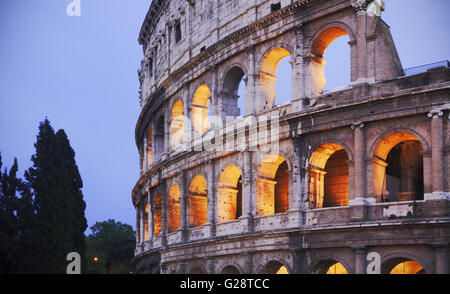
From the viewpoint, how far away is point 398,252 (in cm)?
1806

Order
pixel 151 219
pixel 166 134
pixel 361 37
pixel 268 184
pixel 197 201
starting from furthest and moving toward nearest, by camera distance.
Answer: pixel 151 219
pixel 166 134
pixel 197 201
pixel 268 184
pixel 361 37

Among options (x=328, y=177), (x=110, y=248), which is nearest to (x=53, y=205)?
(x=328, y=177)

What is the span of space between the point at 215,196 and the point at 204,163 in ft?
4.67

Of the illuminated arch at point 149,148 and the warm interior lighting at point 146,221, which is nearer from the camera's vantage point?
the warm interior lighting at point 146,221

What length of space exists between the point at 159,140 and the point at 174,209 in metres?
4.54

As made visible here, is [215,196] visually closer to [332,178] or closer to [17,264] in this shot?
[332,178]

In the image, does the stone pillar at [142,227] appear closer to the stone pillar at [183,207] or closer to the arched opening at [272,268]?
the stone pillar at [183,207]

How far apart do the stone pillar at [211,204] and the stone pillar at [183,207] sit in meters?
1.89

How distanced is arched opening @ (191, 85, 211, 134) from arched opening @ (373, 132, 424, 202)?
26.9 ft

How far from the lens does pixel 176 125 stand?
28.7 m

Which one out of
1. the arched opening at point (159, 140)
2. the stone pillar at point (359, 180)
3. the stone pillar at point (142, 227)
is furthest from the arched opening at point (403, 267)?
the stone pillar at point (142, 227)

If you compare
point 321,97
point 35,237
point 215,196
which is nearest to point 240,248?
point 215,196

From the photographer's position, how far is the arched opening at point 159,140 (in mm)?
30906

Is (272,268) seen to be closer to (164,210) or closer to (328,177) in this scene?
(328,177)
